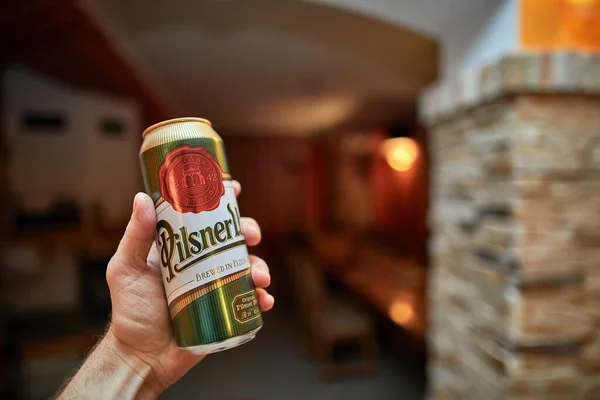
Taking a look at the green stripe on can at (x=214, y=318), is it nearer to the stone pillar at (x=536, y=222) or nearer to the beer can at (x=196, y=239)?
the beer can at (x=196, y=239)

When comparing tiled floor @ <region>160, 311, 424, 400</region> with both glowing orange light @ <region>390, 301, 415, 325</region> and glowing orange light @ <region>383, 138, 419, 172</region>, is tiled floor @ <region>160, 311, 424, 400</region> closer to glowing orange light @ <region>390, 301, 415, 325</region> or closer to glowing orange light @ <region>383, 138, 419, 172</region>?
glowing orange light @ <region>390, 301, 415, 325</region>

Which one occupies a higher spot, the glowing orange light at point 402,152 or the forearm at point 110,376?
the glowing orange light at point 402,152

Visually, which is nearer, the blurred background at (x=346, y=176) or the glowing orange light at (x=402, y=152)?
the blurred background at (x=346, y=176)

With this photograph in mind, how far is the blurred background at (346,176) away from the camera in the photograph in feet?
2.92

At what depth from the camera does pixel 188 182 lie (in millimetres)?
543

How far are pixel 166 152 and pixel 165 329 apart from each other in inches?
11.6

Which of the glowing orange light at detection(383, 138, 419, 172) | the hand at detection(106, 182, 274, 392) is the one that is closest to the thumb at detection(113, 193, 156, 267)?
the hand at detection(106, 182, 274, 392)

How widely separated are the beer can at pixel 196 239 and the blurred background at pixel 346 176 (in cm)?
24

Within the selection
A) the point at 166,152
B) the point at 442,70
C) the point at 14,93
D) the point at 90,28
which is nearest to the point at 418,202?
the point at 442,70

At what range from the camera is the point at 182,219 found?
54cm

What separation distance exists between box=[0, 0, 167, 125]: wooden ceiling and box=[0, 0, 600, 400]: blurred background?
0.07 ft

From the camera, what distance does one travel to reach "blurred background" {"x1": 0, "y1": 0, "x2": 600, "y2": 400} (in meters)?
0.89

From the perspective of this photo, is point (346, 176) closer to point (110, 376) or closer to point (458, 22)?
point (458, 22)

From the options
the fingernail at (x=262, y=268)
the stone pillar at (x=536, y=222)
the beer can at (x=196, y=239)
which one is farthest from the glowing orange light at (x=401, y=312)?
the beer can at (x=196, y=239)
